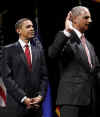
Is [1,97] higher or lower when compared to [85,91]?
lower

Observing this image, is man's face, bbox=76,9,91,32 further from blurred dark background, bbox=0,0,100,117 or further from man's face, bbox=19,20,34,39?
blurred dark background, bbox=0,0,100,117

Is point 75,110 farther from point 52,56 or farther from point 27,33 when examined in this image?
point 27,33

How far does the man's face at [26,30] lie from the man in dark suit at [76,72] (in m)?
0.47

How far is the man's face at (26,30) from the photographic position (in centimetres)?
303

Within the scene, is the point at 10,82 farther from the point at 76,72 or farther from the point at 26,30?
the point at 76,72

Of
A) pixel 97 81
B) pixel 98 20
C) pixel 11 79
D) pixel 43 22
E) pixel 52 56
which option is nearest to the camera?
pixel 52 56

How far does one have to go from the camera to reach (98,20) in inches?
169

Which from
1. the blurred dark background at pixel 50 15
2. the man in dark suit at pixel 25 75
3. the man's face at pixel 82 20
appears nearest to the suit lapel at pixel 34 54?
the man in dark suit at pixel 25 75

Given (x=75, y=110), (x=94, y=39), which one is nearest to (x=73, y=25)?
(x=75, y=110)

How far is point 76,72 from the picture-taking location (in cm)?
267

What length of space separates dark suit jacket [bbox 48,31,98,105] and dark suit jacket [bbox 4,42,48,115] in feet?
1.17

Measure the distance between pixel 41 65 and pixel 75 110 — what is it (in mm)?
637

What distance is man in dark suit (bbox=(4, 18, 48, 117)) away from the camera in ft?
9.62

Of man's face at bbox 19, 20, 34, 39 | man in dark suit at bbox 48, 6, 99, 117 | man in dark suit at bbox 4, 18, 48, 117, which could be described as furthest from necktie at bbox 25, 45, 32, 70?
man in dark suit at bbox 48, 6, 99, 117
